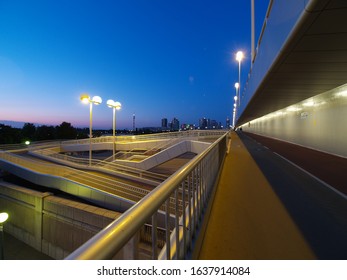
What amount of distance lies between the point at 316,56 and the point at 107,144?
29.0 meters

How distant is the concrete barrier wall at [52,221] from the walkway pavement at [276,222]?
753 centimetres

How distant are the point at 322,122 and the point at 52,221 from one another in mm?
17152

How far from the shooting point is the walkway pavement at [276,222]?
249 centimetres

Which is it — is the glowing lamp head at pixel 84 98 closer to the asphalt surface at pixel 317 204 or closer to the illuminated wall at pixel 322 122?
the asphalt surface at pixel 317 204

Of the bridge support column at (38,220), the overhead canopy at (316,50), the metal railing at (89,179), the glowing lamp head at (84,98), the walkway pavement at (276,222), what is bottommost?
the bridge support column at (38,220)

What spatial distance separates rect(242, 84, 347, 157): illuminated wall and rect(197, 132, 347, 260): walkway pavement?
5755mm

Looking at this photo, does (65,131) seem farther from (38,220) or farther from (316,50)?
(316,50)

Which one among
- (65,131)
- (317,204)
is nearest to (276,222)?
(317,204)

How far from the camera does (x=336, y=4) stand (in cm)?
280

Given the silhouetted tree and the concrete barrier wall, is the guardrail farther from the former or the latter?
the silhouetted tree

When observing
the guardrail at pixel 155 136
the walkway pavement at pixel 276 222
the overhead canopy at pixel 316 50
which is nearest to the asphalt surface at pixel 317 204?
the walkway pavement at pixel 276 222

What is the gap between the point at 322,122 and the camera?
11.2 meters
